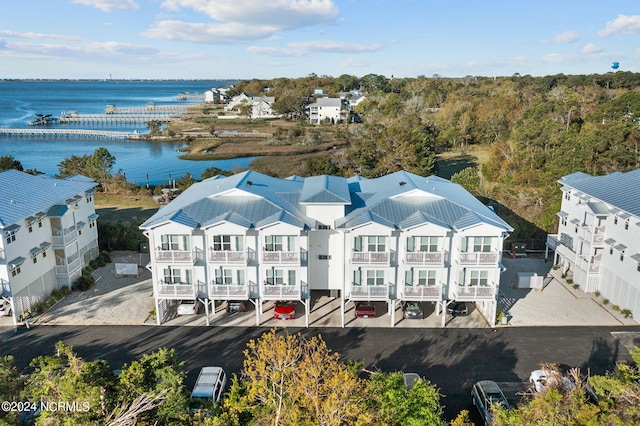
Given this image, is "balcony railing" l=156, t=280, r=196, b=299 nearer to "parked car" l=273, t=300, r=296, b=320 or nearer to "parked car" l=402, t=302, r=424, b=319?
"parked car" l=273, t=300, r=296, b=320

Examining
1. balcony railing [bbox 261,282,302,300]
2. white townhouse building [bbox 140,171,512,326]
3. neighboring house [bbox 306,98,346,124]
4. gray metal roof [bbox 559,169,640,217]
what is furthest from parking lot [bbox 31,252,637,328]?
neighboring house [bbox 306,98,346,124]

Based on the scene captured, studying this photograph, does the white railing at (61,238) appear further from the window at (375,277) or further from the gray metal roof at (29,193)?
the window at (375,277)

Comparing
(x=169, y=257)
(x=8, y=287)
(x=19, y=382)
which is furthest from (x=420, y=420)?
(x=8, y=287)

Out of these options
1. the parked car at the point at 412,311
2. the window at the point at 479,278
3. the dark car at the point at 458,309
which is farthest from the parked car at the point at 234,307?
the window at the point at 479,278

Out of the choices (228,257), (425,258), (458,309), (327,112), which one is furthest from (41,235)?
(327,112)

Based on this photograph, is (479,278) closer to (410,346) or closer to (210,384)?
(410,346)
